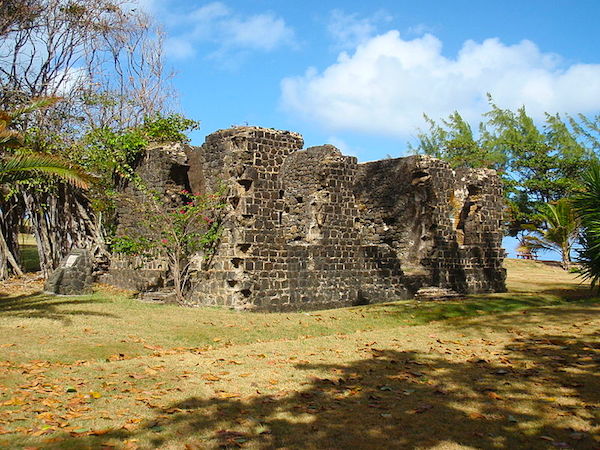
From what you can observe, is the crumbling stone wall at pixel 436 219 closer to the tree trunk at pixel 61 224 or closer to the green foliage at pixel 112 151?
the green foliage at pixel 112 151

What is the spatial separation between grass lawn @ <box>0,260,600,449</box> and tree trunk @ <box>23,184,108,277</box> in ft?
22.2

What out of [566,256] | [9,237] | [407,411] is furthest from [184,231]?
[566,256]

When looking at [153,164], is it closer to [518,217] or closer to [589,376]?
[589,376]

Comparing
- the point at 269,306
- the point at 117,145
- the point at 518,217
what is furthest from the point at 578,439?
the point at 518,217

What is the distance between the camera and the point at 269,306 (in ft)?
46.9

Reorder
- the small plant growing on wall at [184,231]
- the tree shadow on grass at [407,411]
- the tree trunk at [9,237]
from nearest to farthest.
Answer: the tree shadow on grass at [407,411] < the small plant growing on wall at [184,231] < the tree trunk at [9,237]

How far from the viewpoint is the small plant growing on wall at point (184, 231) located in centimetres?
1467

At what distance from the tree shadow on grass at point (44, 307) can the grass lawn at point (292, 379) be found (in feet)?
0.26

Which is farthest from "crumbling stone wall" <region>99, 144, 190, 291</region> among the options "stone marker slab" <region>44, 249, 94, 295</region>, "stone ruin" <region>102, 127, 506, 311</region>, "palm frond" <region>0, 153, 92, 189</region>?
"palm frond" <region>0, 153, 92, 189</region>

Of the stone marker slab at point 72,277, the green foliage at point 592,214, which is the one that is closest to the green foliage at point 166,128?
the stone marker slab at point 72,277

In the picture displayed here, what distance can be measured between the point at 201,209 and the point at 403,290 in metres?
6.26

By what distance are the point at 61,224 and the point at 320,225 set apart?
376 inches

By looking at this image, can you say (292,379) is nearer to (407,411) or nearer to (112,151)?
(407,411)

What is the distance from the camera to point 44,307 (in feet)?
42.2
